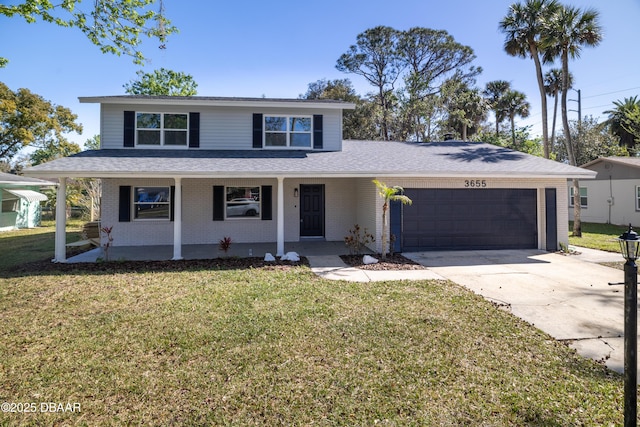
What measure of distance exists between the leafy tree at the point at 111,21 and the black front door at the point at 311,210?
6723 mm

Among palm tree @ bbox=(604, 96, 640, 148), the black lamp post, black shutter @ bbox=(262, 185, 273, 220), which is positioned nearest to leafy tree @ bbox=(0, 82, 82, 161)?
black shutter @ bbox=(262, 185, 273, 220)

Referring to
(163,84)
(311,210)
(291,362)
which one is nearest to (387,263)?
(311,210)

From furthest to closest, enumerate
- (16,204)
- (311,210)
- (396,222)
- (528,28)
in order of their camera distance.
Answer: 1. (16,204)
2. (528,28)
3. (311,210)
4. (396,222)

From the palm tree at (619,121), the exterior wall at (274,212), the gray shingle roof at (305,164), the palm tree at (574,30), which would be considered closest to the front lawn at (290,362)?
the gray shingle roof at (305,164)

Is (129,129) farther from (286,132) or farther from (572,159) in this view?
(572,159)

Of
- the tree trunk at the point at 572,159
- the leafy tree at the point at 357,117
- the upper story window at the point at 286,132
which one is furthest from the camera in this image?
the leafy tree at the point at 357,117

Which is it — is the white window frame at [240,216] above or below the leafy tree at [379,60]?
below

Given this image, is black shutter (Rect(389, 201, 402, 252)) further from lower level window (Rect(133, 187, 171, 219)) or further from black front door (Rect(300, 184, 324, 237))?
lower level window (Rect(133, 187, 171, 219))

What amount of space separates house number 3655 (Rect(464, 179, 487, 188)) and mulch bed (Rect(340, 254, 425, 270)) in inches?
134

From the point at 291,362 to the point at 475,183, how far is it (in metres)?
9.42

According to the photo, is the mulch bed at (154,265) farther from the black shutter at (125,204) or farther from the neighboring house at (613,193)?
the neighboring house at (613,193)

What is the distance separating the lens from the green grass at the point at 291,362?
9.93 ft

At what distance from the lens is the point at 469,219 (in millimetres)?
11023

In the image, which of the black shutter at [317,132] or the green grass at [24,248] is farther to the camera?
the black shutter at [317,132]
